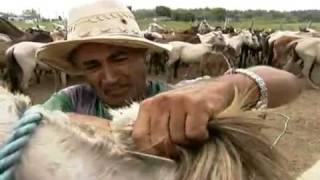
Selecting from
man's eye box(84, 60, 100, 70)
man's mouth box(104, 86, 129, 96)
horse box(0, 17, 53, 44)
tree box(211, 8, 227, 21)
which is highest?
man's eye box(84, 60, 100, 70)

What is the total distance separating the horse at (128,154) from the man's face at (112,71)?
1.25 m

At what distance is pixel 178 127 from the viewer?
1031mm

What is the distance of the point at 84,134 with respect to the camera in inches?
38.8

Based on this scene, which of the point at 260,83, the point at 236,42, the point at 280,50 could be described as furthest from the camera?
the point at 236,42

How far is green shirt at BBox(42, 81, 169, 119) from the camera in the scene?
2.23 metres

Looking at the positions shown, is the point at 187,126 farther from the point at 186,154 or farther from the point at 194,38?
the point at 194,38

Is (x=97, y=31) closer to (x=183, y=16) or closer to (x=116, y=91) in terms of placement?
(x=116, y=91)

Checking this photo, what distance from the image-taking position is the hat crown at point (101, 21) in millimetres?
2328

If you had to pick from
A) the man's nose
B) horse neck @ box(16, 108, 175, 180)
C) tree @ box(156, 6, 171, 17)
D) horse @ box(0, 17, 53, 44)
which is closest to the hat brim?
the man's nose

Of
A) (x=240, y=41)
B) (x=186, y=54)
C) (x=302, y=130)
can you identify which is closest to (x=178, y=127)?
(x=302, y=130)

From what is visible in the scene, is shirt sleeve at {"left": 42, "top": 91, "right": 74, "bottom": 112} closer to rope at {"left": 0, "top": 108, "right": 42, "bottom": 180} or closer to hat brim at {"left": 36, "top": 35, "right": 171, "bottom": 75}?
hat brim at {"left": 36, "top": 35, "right": 171, "bottom": 75}

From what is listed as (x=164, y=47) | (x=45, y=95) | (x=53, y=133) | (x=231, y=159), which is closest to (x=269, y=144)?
(x=231, y=159)

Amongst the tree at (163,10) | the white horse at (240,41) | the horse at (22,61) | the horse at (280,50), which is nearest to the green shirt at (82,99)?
the horse at (22,61)

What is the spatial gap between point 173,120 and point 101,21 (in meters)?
1.39
